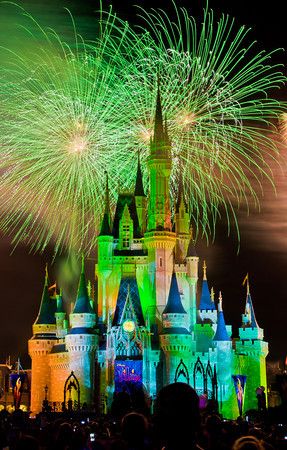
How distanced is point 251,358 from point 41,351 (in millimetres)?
22516

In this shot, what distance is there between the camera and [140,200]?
330 feet

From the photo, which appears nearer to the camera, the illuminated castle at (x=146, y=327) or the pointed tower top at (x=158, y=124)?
the illuminated castle at (x=146, y=327)

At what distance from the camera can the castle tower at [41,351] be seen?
9825 centimetres

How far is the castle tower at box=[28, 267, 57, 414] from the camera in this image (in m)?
98.2

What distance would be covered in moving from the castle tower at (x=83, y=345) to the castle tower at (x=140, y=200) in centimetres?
1075

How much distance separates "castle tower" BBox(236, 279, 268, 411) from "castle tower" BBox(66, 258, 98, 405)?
16.6 m

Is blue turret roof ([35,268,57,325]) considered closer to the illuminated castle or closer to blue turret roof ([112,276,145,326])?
A: the illuminated castle

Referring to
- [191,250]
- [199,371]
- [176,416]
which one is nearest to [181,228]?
[191,250]

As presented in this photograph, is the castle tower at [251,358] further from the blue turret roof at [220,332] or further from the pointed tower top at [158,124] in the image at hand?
the pointed tower top at [158,124]

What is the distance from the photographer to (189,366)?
9150 cm

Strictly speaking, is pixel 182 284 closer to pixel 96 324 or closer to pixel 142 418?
pixel 96 324

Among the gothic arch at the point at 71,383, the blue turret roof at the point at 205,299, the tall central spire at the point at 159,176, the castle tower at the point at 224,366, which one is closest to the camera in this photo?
the gothic arch at the point at 71,383

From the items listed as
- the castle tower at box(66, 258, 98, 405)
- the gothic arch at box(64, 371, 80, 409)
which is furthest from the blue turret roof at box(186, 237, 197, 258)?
the gothic arch at box(64, 371, 80, 409)

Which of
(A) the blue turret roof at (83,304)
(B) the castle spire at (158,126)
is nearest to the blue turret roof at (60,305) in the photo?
(A) the blue turret roof at (83,304)
